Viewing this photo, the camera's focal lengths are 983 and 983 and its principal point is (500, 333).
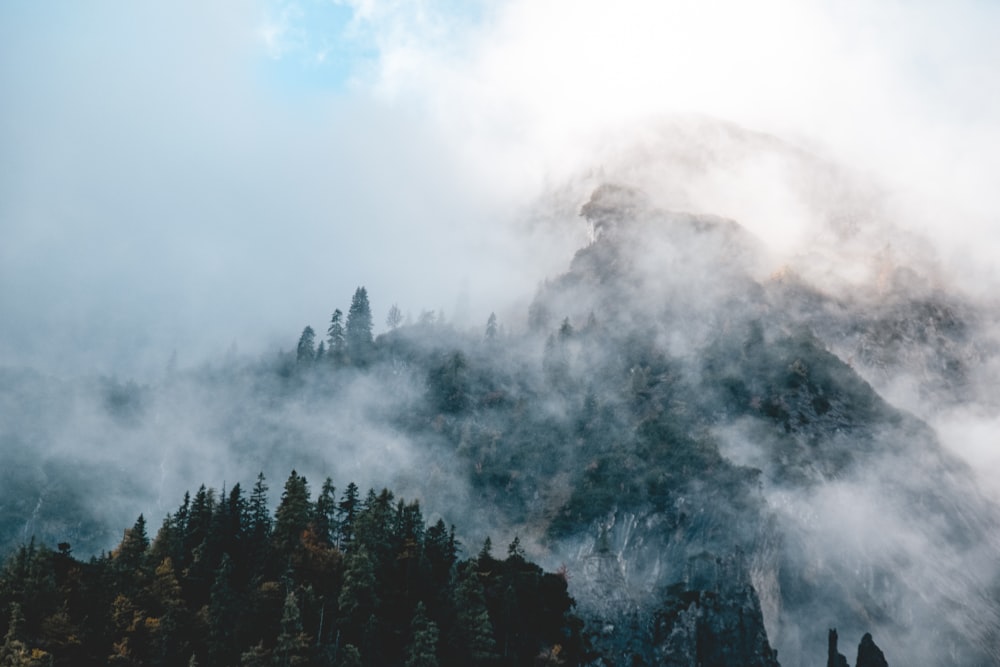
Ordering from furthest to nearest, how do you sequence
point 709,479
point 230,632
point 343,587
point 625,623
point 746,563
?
point 709,479 → point 746,563 → point 625,623 → point 343,587 → point 230,632

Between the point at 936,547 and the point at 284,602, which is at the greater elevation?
the point at 936,547

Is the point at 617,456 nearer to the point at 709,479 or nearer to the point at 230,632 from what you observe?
the point at 709,479

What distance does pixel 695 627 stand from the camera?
15762 cm

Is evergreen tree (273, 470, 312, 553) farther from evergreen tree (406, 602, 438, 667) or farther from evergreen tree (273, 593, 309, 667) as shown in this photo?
evergreen tree (406, 602, 438, 667)

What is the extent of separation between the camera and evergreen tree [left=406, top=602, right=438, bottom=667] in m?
117

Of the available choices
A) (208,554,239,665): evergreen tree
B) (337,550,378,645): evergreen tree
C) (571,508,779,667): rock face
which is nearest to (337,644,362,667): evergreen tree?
(337,550,378,645): evergreen tree

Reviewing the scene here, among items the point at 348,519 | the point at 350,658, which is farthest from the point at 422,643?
the point at 348,519

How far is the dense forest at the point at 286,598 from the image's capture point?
11356 centimetres

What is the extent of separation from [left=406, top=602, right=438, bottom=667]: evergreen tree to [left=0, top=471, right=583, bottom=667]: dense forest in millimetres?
172

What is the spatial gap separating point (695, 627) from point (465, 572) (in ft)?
152

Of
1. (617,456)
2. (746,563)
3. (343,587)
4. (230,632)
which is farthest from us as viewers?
(617,456)

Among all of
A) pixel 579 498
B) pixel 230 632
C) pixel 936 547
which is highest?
pixel 579 498

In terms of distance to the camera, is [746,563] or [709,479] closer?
[746,563]

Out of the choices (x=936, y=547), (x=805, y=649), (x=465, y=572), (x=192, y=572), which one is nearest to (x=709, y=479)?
(x=805, y=649)
